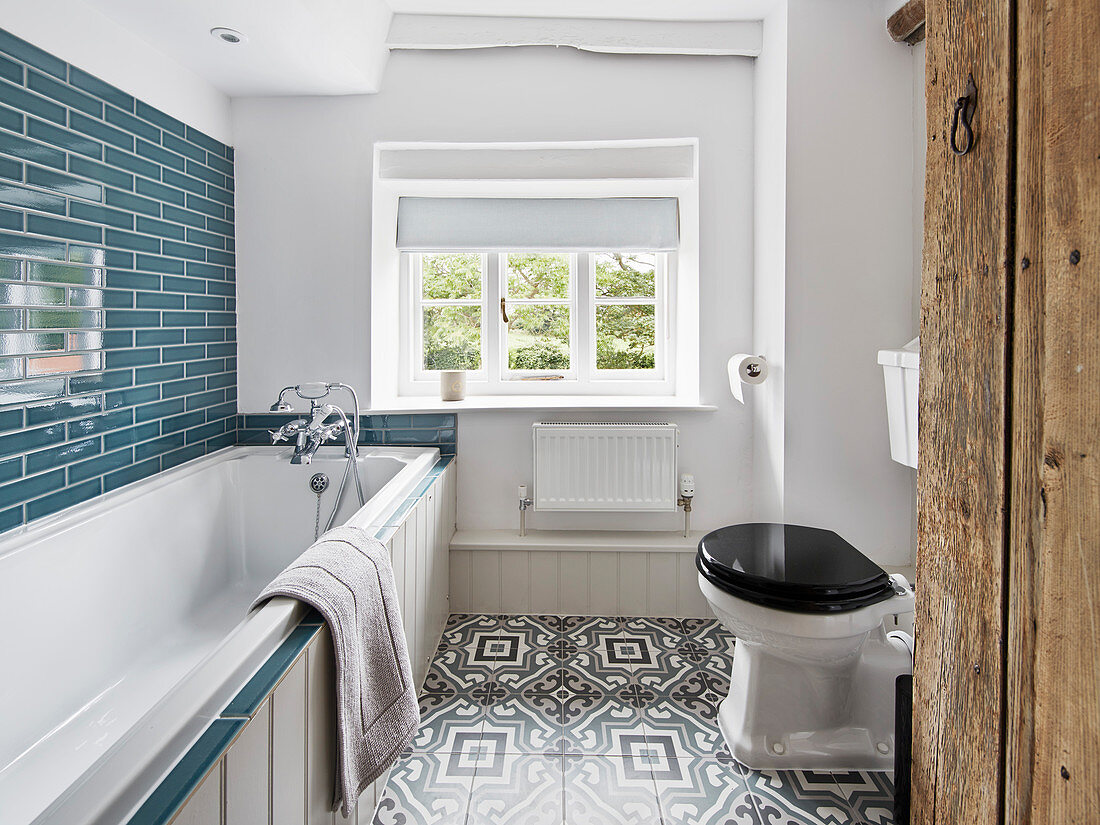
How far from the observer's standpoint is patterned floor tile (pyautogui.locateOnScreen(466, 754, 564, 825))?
1.42m

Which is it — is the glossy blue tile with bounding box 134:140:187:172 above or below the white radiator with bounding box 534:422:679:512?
above

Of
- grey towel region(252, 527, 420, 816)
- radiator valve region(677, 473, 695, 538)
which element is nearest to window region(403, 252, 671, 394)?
radiator valve region(677, 473, 695, 538)

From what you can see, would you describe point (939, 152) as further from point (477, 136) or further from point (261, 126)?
point (261, 126)

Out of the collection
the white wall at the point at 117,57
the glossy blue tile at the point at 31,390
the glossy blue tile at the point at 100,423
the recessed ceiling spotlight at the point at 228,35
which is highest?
the recessed ceiling spotlight at the point at 228,35

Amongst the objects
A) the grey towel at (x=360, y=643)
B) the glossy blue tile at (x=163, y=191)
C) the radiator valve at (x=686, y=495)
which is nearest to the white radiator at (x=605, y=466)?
the radiator valve at (x=686, y=495)

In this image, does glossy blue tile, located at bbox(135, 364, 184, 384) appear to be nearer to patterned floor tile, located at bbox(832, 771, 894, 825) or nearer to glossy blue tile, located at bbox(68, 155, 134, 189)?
glossy blue tile, located at bbox(68, 155, 134, 189)

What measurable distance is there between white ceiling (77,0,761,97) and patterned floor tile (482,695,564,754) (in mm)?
2101

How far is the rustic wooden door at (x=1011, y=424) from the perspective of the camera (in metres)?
0.60

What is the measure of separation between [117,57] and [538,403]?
170 centimetres

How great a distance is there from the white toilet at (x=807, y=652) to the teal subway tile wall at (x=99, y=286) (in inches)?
66.4

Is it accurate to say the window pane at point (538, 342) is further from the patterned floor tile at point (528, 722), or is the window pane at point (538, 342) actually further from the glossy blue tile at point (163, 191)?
the patterned floor tile at point (528, 722)

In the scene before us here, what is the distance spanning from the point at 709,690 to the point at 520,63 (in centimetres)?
224

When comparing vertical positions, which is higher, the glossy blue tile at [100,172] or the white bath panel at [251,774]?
the glossy blue tile at [100,172]

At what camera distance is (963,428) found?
2.56 feet
